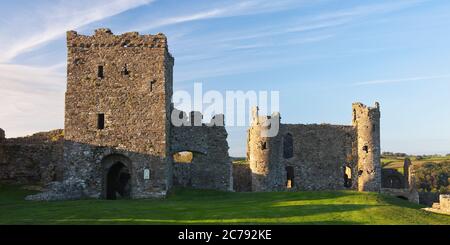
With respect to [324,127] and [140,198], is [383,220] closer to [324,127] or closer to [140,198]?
[140,198]

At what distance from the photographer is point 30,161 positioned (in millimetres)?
35250

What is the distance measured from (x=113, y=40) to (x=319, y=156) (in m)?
23.3

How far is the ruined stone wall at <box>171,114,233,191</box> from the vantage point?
1492 inches

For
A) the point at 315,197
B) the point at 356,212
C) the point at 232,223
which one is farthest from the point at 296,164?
the point at 232,223

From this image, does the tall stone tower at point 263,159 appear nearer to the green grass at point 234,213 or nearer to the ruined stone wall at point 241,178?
the ruined stone wall at point 241,178

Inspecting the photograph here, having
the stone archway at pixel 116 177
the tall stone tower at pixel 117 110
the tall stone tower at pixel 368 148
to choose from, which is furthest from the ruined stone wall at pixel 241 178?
the tall stone tower at pixel 117 110

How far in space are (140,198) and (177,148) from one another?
19.5 ft

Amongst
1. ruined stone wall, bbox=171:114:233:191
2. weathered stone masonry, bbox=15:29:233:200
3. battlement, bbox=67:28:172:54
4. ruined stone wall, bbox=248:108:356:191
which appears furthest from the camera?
ruined stone wall, bbox=248:108:356:191

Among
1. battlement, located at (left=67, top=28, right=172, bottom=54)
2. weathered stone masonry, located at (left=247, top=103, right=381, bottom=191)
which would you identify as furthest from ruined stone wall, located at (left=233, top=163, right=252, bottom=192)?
battlement, located at (left=67, top=28, right=172, bottom=54)

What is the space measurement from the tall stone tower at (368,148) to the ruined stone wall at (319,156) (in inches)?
29.7

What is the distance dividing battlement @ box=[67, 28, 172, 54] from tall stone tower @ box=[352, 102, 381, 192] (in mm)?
23411

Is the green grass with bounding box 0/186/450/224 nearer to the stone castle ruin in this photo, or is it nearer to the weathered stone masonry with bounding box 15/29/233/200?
the weathered stone masonry with bounding box 15/29/233/200

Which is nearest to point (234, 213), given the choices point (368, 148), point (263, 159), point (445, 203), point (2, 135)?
point (445, 203)

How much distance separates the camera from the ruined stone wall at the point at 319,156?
49.2m
